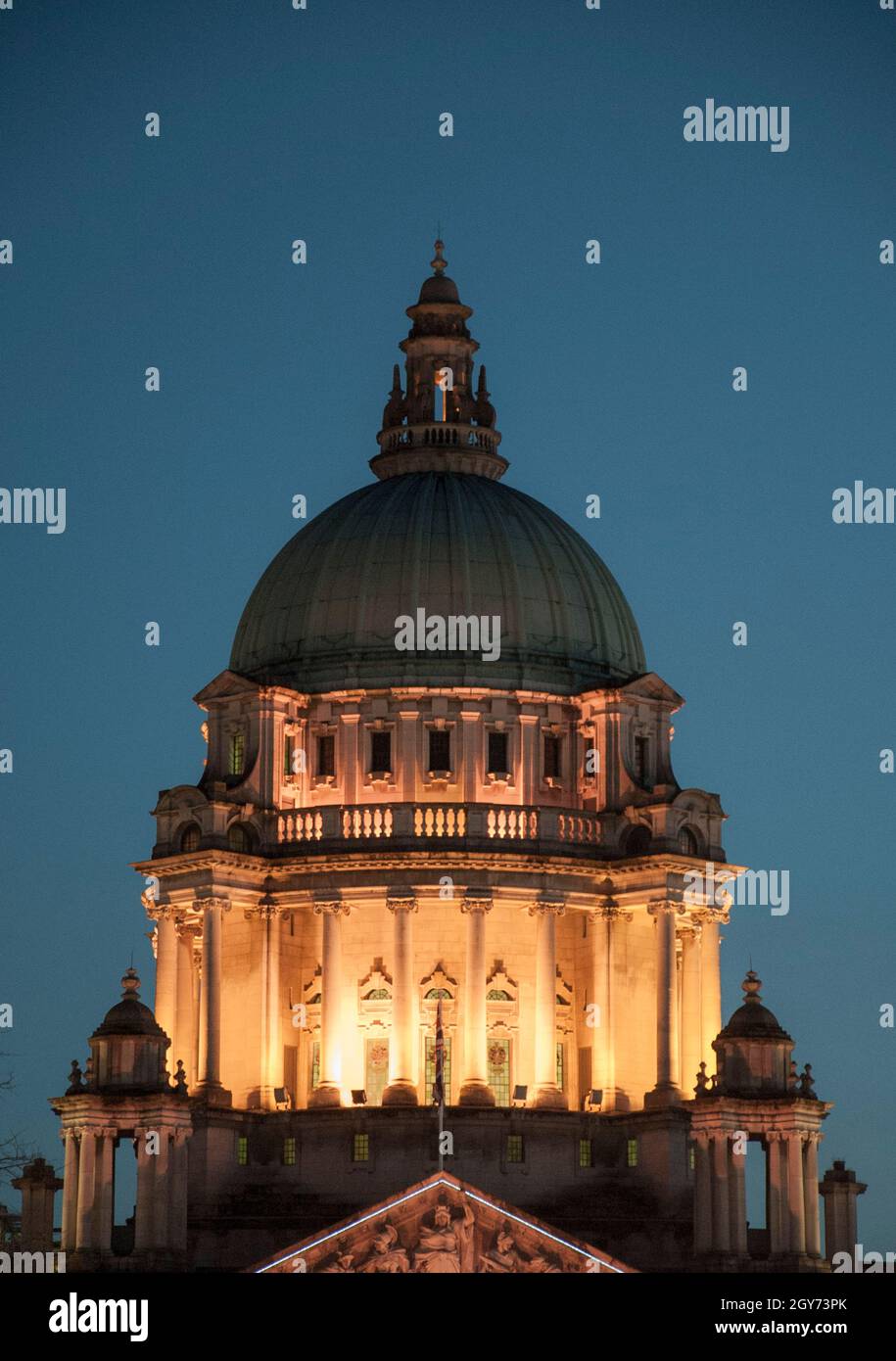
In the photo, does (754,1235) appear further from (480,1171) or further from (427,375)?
(427,375)

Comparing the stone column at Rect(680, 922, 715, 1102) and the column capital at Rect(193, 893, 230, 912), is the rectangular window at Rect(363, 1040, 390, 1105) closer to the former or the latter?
the column capital at Rect(193, 893, 230, 912)

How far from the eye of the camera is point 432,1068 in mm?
164000

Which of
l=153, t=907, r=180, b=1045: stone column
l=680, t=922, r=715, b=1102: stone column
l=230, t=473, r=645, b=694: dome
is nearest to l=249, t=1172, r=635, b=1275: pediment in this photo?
l=680, t=922, r=715, b=1102: stone column

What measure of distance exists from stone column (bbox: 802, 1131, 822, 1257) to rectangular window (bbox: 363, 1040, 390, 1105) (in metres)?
17.4

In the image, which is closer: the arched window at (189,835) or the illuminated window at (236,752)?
the arched window at (189,835)

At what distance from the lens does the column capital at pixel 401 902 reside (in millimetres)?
163625

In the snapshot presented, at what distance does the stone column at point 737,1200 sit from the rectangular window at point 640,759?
20.3 m

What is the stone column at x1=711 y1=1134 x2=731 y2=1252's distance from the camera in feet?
497

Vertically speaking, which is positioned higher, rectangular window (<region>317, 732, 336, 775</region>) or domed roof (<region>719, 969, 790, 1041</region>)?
rectangular window (<region>317, 732, 336, 775</region>)

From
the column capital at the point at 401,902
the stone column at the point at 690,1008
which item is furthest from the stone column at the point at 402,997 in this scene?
the stone column at the point at 690,1008

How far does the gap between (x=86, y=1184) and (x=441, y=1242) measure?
13261 mm

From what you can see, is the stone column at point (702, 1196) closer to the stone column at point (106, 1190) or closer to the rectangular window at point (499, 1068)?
the rectangular window at point (499, 1068)

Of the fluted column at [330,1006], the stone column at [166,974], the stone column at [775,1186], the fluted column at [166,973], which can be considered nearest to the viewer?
the stone column at [775,1186]
